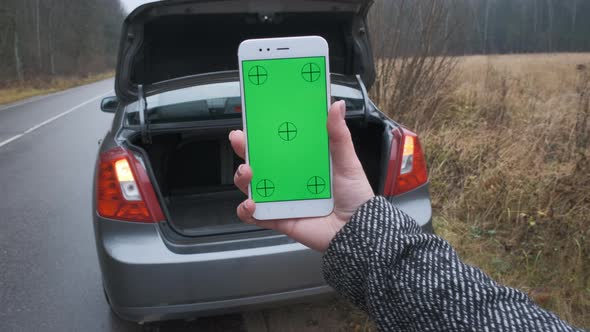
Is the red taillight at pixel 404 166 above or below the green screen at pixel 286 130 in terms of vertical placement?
below

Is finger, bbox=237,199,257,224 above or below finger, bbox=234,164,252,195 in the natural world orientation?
below

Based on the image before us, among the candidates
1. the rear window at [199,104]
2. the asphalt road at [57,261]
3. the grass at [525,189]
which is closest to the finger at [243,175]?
the rear window at [199,104]

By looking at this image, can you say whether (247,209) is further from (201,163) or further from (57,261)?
(57,261)

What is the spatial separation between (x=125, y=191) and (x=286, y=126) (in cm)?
122

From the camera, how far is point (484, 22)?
24.6 feet

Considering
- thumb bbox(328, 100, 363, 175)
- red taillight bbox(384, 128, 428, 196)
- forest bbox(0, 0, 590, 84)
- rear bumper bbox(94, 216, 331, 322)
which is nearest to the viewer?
thumb bbox(328, 100, 363, 175)

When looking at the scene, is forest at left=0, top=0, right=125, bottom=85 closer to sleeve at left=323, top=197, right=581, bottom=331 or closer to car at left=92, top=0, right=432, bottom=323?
car at left=92, top=0, right=432, bottom=323

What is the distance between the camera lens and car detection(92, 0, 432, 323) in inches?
91.7

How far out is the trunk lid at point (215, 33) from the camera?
2854 millimetres

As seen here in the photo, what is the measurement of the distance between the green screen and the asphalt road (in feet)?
5.19

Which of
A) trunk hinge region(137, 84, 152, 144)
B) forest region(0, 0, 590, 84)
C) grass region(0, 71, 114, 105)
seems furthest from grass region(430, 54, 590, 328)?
grass region(0, 71, 114, 105)

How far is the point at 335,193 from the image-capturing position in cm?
157

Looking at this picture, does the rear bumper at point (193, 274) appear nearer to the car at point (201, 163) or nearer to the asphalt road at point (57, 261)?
the car at point (201, 163)

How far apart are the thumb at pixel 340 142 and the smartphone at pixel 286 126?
0.06m
